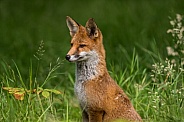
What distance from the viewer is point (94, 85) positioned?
23.8ft

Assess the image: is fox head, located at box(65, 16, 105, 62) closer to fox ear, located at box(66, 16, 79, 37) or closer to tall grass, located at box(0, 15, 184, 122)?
fox ear, located at box(66, 16, 79, 37)

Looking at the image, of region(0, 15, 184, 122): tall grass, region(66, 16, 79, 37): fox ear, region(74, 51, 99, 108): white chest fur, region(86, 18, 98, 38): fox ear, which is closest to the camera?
region(0, 15, 184, 122): tall grass

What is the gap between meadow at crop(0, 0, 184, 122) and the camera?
291 inches

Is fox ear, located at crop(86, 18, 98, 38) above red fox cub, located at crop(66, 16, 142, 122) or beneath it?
above

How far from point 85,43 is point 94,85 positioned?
0.48 meters

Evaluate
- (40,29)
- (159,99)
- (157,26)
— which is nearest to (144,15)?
(157,26)

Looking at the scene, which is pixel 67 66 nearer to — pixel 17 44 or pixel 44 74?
pixel 44 74

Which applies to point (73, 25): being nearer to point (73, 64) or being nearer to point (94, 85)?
point (94, 85)

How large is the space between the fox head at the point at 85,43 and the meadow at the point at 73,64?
369 mm

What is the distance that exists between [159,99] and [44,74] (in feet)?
10.1

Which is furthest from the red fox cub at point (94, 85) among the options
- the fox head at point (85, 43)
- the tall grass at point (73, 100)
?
the tall grass at point (73, 100)

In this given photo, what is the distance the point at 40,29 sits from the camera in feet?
46.0

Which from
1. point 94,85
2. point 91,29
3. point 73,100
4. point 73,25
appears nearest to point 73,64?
point 73,100

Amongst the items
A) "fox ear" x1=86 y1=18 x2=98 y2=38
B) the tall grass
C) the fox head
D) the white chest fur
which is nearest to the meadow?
the tall grass
